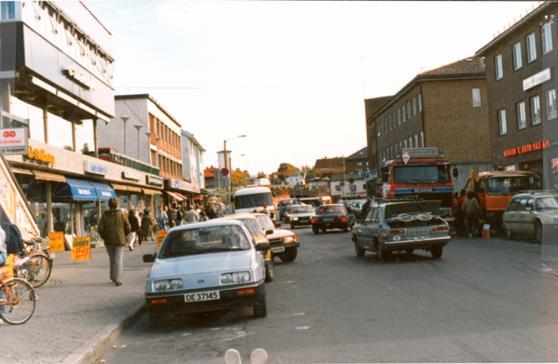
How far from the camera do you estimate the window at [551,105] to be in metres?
32.3

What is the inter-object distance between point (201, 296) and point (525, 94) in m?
31.0

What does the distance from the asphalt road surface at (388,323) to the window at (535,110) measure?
21720 millimetres

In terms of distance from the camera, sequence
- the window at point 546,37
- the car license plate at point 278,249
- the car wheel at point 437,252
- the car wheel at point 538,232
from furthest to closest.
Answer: the window at point 546,37 < the car wheel at point 538,232 < the car license plate at point 278,249 < the car wheel at point 437,252

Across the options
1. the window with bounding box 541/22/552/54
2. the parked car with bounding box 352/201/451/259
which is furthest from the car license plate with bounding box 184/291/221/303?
the window with bounding box 541/22/552/54

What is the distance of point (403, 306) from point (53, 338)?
4.73m

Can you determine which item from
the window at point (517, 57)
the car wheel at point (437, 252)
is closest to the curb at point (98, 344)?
the car wheel at point (437, 252)

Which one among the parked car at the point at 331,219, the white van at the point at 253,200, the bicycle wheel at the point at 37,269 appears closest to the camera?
the bicycle wheel at the point at 37,269

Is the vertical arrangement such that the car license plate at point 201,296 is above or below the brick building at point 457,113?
below

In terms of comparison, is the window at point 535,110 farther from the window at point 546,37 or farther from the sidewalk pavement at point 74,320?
the sidewalk pavement at point 74,320

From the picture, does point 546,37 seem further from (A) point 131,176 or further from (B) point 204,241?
(B) point 204,241

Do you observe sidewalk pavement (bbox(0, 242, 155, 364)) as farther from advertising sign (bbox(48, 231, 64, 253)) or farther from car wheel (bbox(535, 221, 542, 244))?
car wheel (bbox(535, 221, 542, 244))

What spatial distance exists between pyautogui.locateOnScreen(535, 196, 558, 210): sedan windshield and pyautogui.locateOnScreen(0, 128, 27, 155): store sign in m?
14.8

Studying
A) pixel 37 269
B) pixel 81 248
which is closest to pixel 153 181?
pixel 81 248

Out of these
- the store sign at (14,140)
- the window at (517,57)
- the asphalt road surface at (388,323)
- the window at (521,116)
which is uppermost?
the window at (517,57)
